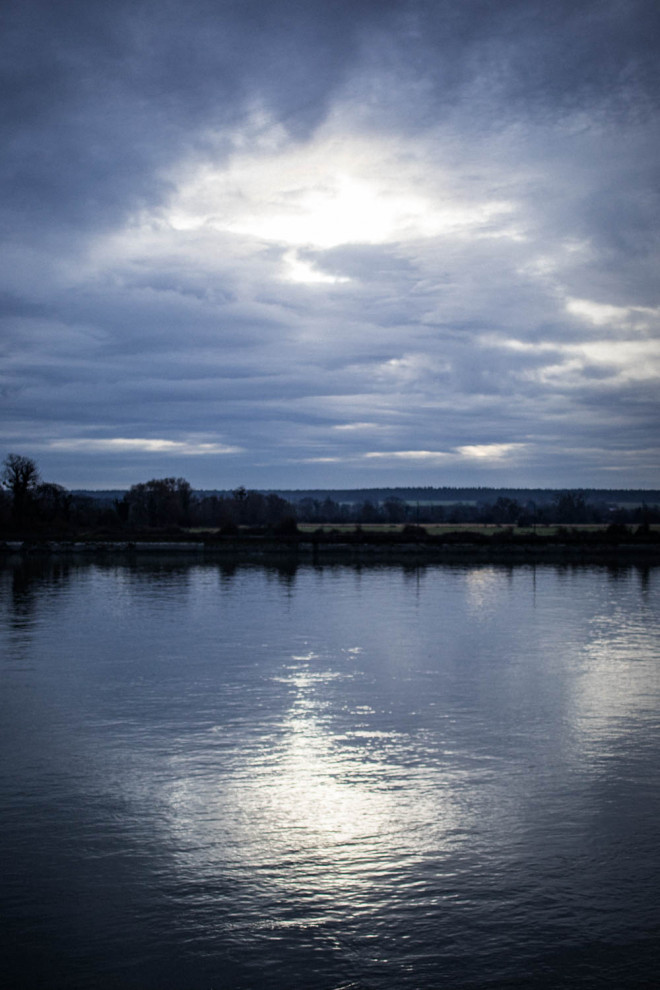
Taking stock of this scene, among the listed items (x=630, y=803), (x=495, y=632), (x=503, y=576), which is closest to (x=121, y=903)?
(x=630, y=803)

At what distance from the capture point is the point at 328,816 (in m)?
7.16

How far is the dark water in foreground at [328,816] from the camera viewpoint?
5.13 metres

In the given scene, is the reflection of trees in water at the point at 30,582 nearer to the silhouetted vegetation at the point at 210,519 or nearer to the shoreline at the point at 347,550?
the shoreline at the point at 347,550

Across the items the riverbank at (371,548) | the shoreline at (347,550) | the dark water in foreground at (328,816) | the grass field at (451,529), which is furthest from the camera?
the grass field at (451,529)

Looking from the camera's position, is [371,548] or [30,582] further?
[371,548]

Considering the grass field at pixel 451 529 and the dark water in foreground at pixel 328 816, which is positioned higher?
the grass field at pixel 451 529

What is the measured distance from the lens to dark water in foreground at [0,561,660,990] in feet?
16.8

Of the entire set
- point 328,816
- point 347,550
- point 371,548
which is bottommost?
point 328,816

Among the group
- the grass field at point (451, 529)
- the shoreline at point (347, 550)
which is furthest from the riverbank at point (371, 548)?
the grass field at point (451, 529)

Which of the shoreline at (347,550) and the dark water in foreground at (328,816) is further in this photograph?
the shoreline at (347,550)

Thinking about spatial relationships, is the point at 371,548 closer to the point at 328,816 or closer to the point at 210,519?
the point at 210,519

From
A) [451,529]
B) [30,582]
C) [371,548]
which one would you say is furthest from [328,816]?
[451,529]

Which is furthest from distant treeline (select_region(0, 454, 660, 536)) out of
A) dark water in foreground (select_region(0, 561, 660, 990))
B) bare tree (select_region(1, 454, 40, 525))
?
dark water in foreground (select_region(0, 561, 660, 990))

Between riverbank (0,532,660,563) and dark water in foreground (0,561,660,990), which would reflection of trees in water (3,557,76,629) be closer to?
dark water in foreground (0,561,660,990)
